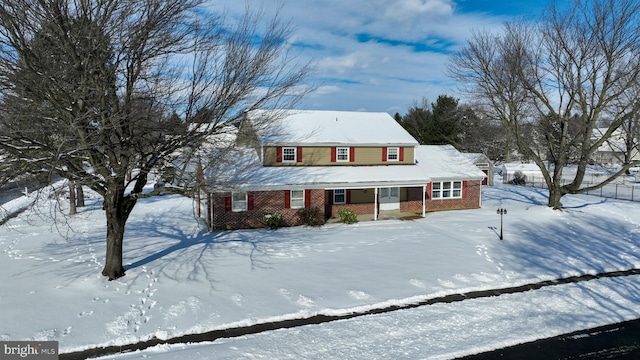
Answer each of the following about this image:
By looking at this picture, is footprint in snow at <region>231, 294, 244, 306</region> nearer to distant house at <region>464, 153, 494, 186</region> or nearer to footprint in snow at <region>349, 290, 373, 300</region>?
footprint in snow at <region>349, 290, 373, 300</region>

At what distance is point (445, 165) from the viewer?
84.5 ft

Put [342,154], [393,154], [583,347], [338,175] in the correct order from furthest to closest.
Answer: [393,154] < [342,154] < [338,175] < [583,347]

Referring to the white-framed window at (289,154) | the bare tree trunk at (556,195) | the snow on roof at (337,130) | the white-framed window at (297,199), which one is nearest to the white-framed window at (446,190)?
the snow on roof at (337,130)

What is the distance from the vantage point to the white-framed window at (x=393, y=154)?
23339mm

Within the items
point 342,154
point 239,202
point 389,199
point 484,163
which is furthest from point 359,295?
point 484,163

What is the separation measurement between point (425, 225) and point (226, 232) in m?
9.82

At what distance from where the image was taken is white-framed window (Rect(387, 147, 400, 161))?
2334 cm

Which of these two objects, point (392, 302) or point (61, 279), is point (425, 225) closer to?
point (392, 302)

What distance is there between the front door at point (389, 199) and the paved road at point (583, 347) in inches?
563

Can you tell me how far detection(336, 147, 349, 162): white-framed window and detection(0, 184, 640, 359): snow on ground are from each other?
452 cm

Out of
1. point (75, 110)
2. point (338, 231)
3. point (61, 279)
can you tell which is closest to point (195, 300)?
point (61, 279)

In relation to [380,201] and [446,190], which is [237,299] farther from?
[446,190]
